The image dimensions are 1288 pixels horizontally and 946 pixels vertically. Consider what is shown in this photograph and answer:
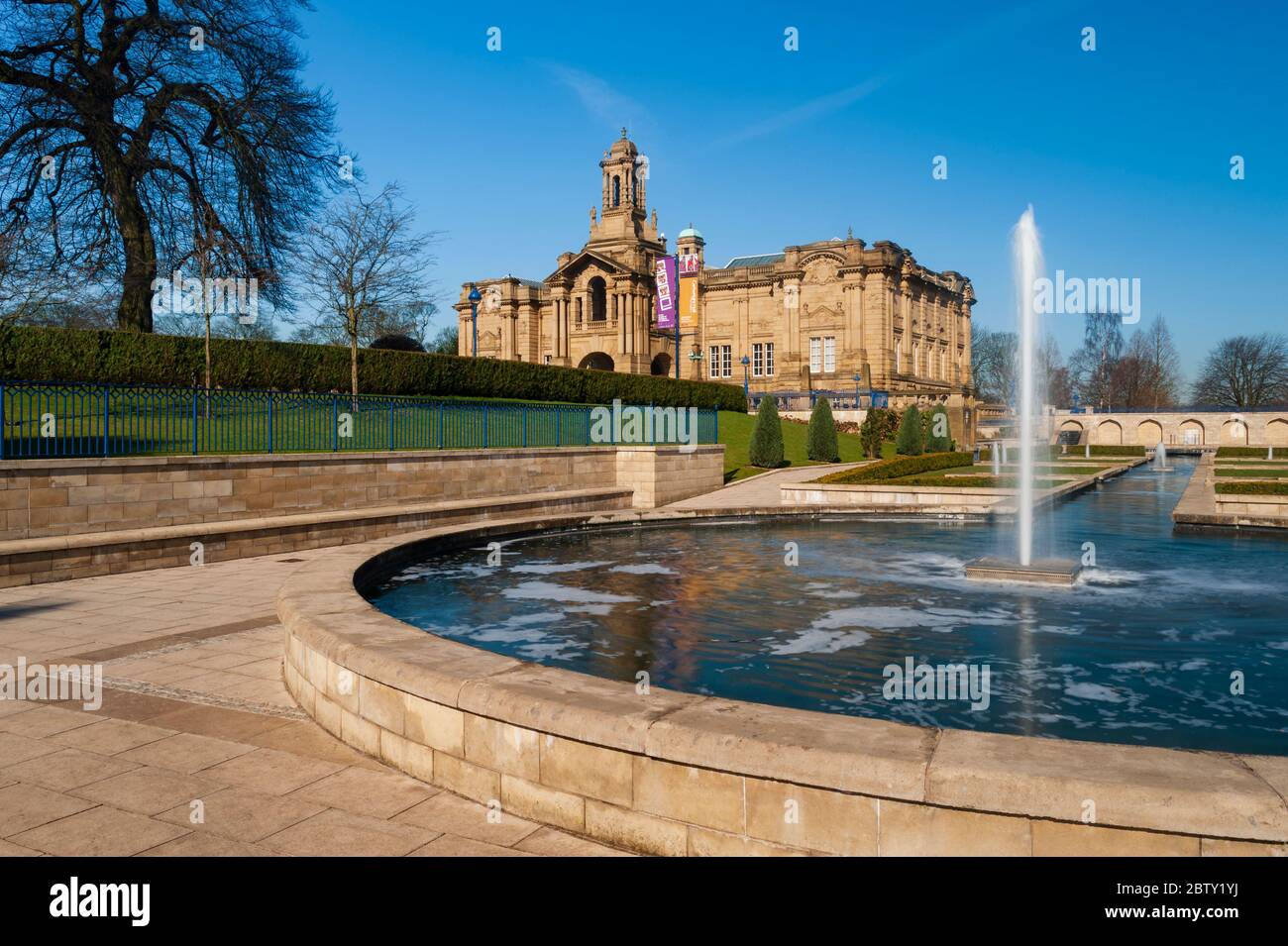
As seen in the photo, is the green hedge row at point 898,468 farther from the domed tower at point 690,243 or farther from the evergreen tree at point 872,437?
the domed tower at point 690,243

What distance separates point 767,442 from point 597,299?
156ft

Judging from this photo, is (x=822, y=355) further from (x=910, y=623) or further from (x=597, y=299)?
(x=910, y=623)

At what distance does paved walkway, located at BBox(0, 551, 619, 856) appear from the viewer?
13.5ft

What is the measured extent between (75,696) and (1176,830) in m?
→ 6.96

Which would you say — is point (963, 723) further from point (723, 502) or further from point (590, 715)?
point (723, 502)

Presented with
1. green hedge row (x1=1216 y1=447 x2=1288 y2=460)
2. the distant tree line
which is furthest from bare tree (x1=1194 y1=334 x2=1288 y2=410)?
green hedge row (x1=1216 y1=447 x2=1288 y2=460)

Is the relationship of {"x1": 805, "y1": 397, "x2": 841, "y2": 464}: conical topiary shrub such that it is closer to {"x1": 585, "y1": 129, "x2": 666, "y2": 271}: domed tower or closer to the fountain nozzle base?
the fountain nozzle base

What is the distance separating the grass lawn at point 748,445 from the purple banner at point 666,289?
567 inches

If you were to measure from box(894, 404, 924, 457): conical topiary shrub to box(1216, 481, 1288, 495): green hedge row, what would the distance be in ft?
65.5

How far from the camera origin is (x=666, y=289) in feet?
197

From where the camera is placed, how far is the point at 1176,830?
124 inches

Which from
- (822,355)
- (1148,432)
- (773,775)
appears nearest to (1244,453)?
(822,355)

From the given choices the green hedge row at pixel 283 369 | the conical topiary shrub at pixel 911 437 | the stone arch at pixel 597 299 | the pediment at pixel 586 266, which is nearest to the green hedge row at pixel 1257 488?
the conical topiary shrub at pixel 911 437
